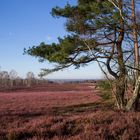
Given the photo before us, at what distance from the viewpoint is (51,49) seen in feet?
71.8

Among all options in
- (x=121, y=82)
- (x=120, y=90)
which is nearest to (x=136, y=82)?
(x=121, y=82)

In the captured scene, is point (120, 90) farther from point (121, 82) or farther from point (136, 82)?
point (136, 82)

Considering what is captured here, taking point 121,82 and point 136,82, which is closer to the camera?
point 136,82

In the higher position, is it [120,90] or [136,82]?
[136,82]

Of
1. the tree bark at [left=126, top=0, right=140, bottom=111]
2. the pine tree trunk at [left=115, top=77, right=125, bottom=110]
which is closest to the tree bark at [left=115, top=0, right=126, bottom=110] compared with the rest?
the pine tree trunk at [left=115, top=77, right=125, bottom=110]

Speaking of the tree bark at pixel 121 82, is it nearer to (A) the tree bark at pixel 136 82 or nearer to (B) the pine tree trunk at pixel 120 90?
(B) the pine tree trunk at pixel 120 90

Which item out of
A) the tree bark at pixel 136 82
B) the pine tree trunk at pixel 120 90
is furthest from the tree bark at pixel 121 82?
the tree bark at pixel 136 82

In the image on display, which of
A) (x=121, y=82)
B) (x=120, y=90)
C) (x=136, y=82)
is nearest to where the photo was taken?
(x=136, y=82)

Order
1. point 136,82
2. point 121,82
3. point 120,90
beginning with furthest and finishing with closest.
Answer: point 120,90
point 121,82
point 136,82

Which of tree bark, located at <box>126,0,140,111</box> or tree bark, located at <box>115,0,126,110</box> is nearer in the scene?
tree bark, located at <box>126,0,140,111</box>

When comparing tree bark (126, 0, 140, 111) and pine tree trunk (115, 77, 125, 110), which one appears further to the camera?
pine tree trunk (115, 77, 125, 110)

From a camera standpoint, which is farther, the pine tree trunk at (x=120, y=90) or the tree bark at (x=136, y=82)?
the pine tree trunk at (x=120, y=90)

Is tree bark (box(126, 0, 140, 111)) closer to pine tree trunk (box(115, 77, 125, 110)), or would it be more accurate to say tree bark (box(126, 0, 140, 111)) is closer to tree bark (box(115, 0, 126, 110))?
tree bark (box(115, 0, 126, 110))

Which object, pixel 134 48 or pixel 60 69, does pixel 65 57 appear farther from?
pixel 134 48
